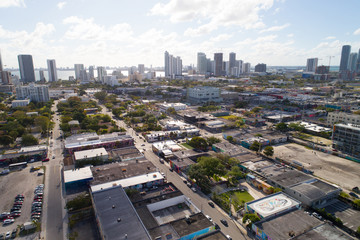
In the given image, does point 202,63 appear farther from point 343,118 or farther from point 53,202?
point 53,202

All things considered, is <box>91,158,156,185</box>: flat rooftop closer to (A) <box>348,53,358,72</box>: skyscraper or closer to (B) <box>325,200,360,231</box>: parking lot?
(B) <box>325,200,360,231</box>: parking lot

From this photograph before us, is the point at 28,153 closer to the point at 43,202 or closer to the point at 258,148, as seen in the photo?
the point at 43,202

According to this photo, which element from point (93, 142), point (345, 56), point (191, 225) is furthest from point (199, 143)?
point (345, 56)

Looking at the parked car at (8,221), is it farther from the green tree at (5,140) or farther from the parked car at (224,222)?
the green tree at (5,140)

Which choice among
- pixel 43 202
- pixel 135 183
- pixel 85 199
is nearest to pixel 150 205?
pixel 135 183

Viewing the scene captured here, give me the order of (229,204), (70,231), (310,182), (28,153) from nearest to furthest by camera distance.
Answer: (70,231)
(229,204)
(310,182)
(28,153)

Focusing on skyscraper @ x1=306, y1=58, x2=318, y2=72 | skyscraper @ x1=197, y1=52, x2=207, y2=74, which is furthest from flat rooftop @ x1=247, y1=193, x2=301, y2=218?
skyscraper @ x1=306, y1=58, x2=318, y2=72

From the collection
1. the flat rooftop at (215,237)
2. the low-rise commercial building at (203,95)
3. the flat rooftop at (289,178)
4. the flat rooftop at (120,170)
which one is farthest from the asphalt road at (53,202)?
the low-rise commercial building at (203,95)
